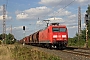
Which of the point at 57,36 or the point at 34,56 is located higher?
the point at 57,36

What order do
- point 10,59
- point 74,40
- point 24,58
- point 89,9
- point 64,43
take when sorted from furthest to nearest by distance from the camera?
point 89,9 → point 74,40 → point 64,43 → point 10,59 → point 24,58

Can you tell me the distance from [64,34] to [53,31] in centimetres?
165

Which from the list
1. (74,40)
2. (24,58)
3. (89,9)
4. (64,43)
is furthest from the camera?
(89,9)

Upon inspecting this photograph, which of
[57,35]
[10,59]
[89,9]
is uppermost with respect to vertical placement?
[89,9]

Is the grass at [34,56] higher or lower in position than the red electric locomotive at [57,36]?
lower

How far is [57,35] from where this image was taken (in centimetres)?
3203

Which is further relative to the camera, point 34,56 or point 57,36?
point 57,36

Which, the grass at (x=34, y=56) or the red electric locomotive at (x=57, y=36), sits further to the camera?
the red electric locomotive at (x=57, y=36)

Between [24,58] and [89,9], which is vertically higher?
[89,9]

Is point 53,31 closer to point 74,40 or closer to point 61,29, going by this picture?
point 61,29

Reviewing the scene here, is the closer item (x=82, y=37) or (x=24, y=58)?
(x=24, y=58)

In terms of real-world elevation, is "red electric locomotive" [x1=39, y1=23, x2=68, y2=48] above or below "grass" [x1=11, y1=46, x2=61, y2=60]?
above

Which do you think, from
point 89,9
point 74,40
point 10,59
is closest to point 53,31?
point 10,59

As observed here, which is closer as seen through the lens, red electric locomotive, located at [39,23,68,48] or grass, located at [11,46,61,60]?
grass, located at [11,46,61,60]
